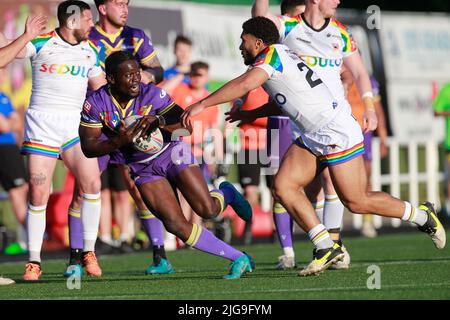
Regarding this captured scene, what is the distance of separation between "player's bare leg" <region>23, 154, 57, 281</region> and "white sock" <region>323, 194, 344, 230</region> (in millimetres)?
2590

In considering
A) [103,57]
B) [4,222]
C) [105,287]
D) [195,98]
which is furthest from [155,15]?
[105,287]

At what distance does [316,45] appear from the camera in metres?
11.1

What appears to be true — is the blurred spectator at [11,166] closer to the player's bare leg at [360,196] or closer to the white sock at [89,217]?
the white sock at [89,217]

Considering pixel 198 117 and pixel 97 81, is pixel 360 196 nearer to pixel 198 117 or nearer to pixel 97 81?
pixel 97 81

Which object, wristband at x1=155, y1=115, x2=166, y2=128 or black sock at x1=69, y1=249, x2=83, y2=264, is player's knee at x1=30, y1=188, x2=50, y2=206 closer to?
black sock at x1=69, y1=249, x2=83, y2=264

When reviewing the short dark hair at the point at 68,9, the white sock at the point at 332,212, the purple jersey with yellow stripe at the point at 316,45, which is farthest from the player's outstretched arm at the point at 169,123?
the white sock at the point at 332,212

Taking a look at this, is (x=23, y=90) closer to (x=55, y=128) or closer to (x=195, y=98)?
Answer: (x=195, y=98)

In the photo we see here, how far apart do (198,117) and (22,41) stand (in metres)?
6.15

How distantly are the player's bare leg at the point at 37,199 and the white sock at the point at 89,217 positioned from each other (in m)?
0.38

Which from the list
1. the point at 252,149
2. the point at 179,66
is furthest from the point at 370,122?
the point at 179,66

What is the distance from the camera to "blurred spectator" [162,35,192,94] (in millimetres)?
15500

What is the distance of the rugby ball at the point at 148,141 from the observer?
10.1 meters

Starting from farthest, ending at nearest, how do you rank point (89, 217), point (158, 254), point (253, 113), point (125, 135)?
point (158, 254)
point (89, 217)
point (253, 113)
point (125, 135)
